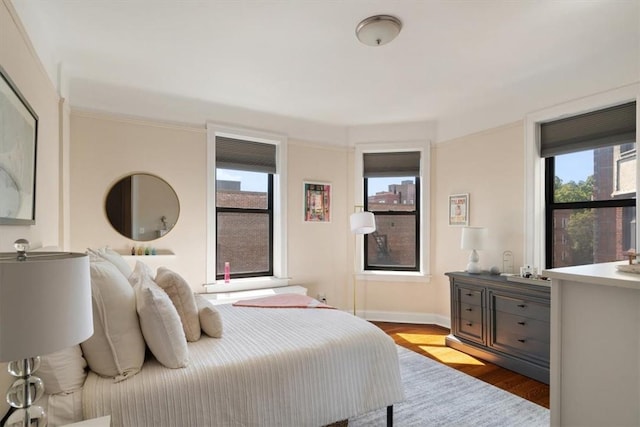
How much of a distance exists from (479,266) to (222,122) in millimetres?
3280

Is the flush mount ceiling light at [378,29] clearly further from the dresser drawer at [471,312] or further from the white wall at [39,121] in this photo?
the dresser drawer at [471,312]

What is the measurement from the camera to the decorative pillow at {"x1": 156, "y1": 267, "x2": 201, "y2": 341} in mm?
1899

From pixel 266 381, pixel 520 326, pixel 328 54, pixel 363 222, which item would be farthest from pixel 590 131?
pixel 266 381

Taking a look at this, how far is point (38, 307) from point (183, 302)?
115cm

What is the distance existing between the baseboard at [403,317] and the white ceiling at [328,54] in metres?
2.43

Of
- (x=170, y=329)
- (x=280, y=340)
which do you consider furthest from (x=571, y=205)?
(x=170, y=329)

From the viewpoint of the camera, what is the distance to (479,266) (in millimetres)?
3672

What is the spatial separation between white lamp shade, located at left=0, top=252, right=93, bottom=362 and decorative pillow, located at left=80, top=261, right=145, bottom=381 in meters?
0.64

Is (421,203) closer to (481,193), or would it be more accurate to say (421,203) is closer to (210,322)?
(481,193)

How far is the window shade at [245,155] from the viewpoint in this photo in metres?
3.81

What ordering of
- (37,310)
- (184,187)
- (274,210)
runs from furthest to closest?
(274,210) < (184,187) < (37,310)

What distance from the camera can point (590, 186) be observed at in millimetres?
2922

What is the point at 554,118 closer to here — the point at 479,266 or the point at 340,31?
the point at 479,266

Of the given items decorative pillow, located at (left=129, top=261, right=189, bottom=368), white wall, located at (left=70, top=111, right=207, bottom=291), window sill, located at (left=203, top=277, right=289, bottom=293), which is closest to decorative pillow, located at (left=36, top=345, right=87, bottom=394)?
decorative pillow, located at (left=129, top=261, right=189, bottom=368)
